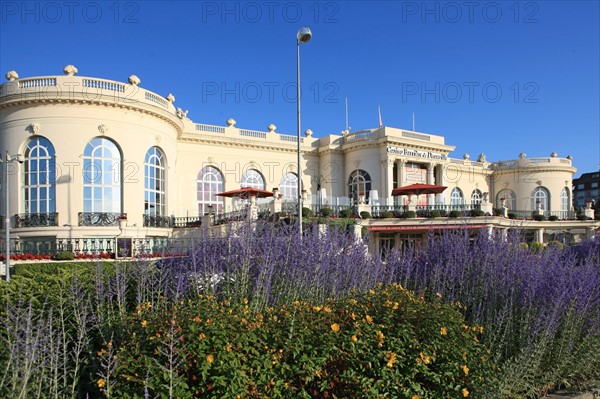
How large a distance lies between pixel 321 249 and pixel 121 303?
2.93 metres

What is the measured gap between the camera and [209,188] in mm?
30422

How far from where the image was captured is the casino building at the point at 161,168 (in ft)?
74.3

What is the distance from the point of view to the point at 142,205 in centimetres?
2469

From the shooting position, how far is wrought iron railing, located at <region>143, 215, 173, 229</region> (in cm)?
2489

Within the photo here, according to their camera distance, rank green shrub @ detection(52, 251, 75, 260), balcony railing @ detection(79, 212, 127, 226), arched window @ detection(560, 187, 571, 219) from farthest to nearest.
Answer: arched window @ detection(560, 187, 571, 219), balcony railing @ detection(79, 212, 127, 226), green shrub @ detection(52, 251, 75, 260)

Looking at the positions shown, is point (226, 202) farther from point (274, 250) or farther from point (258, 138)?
point (274, 250)

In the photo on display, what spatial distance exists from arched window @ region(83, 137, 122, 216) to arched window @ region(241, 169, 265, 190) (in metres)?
9.71

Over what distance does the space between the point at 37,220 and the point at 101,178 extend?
385 centimetres

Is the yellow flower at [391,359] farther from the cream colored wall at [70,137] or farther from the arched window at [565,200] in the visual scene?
the arched window at [565,200]

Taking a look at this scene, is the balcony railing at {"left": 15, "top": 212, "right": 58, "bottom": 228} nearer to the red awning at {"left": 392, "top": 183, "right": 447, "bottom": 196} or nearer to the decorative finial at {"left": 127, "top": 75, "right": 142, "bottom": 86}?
the decorative finial at {"left": 127, "top": 75, "right": 142, "bottom": 86}

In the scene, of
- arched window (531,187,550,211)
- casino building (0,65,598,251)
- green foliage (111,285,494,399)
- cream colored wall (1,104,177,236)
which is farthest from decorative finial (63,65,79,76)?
arched window (531,187,550,211)

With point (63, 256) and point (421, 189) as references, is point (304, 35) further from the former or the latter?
point (421, 189)

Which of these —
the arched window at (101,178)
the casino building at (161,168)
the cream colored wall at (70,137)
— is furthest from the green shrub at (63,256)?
the arched window at (101,178)

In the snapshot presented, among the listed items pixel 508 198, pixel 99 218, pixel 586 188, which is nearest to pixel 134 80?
pixel 99 218
